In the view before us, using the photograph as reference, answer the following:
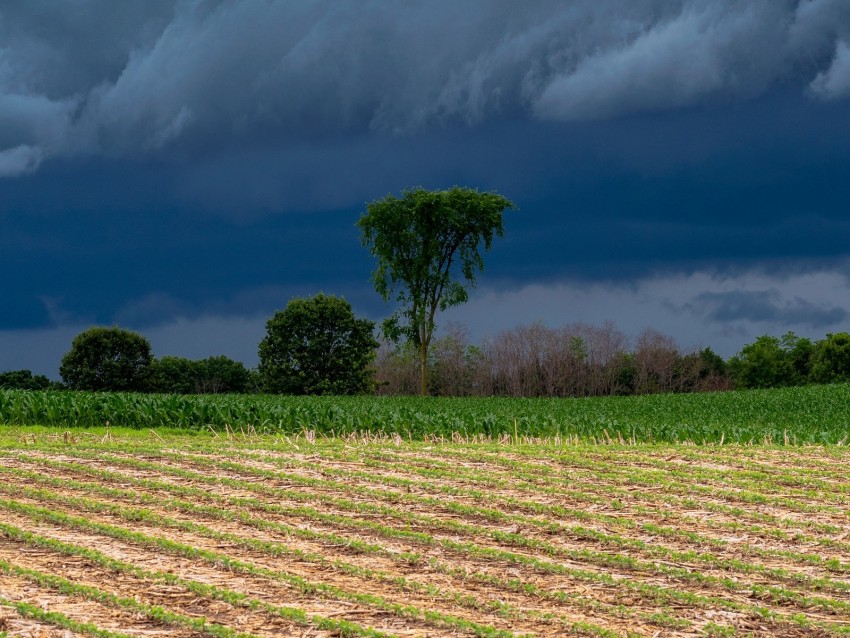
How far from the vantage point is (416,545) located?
684cm

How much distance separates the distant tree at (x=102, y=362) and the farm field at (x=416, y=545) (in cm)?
2429

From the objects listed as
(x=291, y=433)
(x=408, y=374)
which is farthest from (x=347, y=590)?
(x=408, y=374)

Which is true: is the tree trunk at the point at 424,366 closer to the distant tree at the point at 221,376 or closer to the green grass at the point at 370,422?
the distant tree at the point at 221,376

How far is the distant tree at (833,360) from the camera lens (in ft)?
178

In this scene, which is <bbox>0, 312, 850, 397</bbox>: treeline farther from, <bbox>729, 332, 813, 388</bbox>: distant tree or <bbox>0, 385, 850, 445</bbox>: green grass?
<bbox>0, 385, 850, 445</bbox>: green grass

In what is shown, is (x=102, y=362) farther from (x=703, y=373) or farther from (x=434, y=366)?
(x=703, y=373)

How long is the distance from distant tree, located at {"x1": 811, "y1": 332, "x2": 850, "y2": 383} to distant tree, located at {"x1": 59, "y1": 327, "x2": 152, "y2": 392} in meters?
42.8

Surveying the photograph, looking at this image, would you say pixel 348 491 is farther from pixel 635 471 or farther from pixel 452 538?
pixel 635 471

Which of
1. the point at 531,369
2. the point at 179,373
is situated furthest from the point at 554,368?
the point at 179,373

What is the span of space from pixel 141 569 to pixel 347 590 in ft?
5.18

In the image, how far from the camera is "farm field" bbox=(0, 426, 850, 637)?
5.21m

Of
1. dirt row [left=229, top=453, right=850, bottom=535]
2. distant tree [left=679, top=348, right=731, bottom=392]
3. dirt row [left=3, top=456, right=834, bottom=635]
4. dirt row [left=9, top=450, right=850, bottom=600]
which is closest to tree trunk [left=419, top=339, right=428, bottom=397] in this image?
distant tree [left=679, top=348, right=731, bottom=392]

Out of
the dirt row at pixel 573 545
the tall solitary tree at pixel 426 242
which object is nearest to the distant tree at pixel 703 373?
the tall solitary tree at pixel 426 242

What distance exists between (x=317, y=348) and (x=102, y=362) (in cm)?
890
